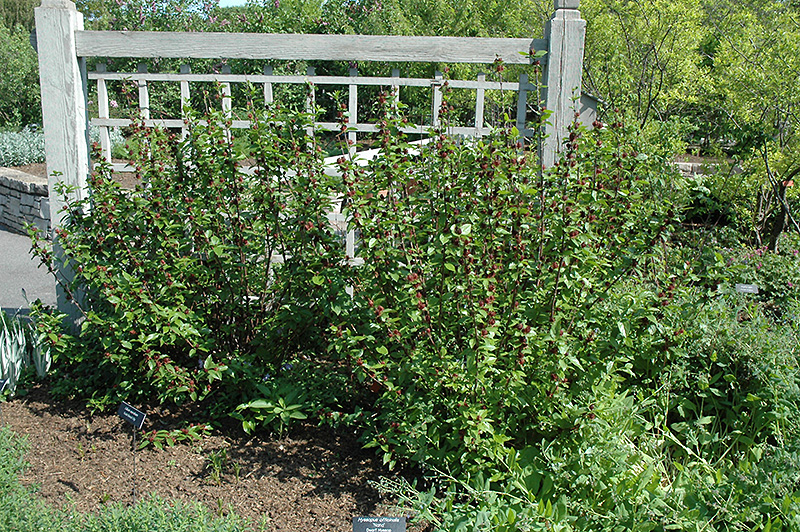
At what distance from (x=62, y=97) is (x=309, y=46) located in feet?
4.93

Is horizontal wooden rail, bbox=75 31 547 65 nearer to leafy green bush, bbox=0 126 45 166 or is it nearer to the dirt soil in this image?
the dirt soil

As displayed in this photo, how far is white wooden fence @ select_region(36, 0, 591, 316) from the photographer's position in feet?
12.2

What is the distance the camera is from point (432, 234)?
8.70 feet

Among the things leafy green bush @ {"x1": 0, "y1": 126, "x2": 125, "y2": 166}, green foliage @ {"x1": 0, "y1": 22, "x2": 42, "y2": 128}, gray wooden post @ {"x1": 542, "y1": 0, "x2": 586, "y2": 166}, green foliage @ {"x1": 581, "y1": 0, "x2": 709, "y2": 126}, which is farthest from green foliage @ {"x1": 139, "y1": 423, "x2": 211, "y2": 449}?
green foliage @ {"x1": 0, "y1": 22, "x2": 42, "y2": 128}

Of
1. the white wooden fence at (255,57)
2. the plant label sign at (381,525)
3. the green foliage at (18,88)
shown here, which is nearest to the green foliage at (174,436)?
the plant label sign at (381,525)

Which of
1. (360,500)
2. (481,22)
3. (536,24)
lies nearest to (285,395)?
(360,500)

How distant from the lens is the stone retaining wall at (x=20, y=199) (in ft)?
22.7

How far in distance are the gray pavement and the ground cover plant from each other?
1.90 m

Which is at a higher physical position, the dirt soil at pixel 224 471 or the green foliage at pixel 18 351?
the green foliage at pixel 18 351

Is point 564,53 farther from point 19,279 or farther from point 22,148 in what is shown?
point 22,148

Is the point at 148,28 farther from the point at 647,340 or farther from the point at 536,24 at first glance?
the point at 647,340

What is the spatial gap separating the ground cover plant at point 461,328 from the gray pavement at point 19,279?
1900 mm

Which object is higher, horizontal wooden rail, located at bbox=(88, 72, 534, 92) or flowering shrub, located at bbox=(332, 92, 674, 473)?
horizontal wooden rail, located at bbox=(88, 72, 534, 92)

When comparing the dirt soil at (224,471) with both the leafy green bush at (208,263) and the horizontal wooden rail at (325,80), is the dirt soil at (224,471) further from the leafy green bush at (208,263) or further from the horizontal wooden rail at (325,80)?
the horizontal wooden rail at (325,80)
